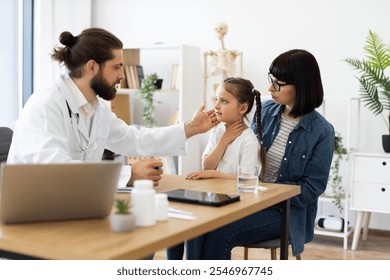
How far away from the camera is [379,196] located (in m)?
4.09

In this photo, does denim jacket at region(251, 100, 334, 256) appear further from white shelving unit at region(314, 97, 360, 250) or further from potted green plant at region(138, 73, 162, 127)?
potted green plant at region(138, 73, 162, 127)

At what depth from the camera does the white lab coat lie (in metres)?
1.93

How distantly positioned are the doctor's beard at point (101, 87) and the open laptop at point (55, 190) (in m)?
0.87

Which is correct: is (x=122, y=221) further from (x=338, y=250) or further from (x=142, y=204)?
(x=338, y=250)

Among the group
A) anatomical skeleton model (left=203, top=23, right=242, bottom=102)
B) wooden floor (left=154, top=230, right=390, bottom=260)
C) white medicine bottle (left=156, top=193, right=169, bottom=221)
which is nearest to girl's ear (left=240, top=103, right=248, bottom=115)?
white medicine bottle (left=156, top=193, right=169, bottom=221)

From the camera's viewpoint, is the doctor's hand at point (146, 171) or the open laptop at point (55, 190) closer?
the open laptop at point (55, 190)

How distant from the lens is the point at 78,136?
227cm

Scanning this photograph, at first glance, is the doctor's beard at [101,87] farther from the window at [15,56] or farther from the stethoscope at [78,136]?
the window at [15,56]

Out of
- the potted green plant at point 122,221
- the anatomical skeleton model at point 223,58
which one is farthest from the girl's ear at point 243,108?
the anatomical skeleton model at point 223,58

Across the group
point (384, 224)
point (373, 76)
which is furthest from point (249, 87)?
point (384, 224)

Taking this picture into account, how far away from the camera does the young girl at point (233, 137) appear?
2.56m

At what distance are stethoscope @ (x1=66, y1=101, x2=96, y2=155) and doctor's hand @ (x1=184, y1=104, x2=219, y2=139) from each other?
1.70 ft

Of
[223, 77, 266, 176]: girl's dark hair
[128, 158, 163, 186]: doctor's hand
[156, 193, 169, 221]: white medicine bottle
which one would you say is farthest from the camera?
[223, 77, 266, 176]: girl's dark hair

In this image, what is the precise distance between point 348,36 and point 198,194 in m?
3.02
